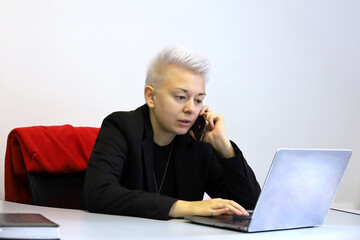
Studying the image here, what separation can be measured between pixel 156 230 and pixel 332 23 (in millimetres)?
2501

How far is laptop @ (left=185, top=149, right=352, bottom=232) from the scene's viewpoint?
1.27 metres

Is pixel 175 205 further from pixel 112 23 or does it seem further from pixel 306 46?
pixel 306 46

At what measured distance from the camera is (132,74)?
9.11 ft

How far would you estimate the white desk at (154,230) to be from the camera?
119cm

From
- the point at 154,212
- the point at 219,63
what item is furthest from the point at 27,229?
the point at 219,63

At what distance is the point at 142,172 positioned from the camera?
1901 millimetres

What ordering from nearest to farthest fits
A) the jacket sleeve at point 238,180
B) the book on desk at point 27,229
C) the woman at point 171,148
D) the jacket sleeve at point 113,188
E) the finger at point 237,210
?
the book on desk at point 27,229 < the finger at point 237,210 < the jacket sleeve at point 113,188 < the woman at point 171,148 < the jacket sleeve at point 238,180

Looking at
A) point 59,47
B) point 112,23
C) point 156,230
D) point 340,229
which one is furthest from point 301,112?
point 156,230

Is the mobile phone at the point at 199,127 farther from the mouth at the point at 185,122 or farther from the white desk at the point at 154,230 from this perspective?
the white desk at the point at 154,230

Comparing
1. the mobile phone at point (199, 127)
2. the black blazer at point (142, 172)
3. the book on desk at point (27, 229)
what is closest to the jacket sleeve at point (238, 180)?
the black blazer at point (142, 172)

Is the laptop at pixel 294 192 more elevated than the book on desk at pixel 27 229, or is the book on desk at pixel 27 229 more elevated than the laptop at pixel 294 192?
the laptop at pixel 294 192

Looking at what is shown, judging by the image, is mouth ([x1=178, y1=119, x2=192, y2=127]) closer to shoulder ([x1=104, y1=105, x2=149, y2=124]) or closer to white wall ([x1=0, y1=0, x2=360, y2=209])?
shoulder ([x1=104, y1=105, x2=149, y2=124])

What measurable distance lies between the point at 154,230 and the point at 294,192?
14.0 inches

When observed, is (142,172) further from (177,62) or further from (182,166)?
(177,62)
